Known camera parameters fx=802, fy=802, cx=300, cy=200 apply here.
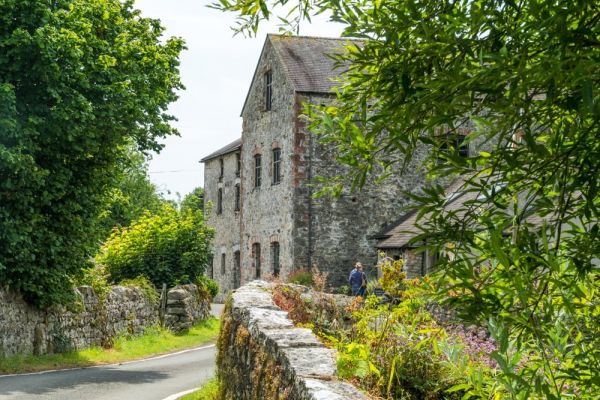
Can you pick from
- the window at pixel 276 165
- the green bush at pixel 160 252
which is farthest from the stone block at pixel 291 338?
the window at pixel 276 165

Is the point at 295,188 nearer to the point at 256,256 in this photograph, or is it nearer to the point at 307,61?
the point at 307,61

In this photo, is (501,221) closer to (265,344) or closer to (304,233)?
(265,344)

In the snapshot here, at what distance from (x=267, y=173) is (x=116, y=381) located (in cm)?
1859

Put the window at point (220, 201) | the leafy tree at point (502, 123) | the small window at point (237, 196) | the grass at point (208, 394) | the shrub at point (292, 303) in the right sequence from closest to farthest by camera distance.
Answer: the leafy tree at point (502, 123) < the grass at point (208, 394) < the shrub at point (292, 303) < the small window at point (237, 196) < the window at point (220, 201)

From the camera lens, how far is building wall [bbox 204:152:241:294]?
124 ft

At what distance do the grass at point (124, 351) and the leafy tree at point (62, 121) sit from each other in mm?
1327

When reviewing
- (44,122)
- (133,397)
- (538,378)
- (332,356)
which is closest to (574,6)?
(538,378)

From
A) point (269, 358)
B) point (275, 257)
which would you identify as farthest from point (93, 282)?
point (269, 358)

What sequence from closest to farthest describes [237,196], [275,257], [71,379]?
1. [71,379]
2. [275,257]
3. [237,196]

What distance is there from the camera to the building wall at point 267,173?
96.3 feet

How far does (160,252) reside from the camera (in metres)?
24.9

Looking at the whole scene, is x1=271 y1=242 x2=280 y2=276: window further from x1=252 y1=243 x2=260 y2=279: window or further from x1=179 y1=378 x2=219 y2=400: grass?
x1=179 y1=378 x2=219 y2=400: grass

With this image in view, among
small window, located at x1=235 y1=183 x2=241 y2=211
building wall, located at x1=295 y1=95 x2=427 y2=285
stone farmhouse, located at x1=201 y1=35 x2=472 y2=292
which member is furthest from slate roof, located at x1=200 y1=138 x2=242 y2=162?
building wall, located at x1=295 y1=95 x2=427 y2=285

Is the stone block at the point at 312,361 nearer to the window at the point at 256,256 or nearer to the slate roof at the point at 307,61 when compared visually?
the slate roof at the point at 307,61
